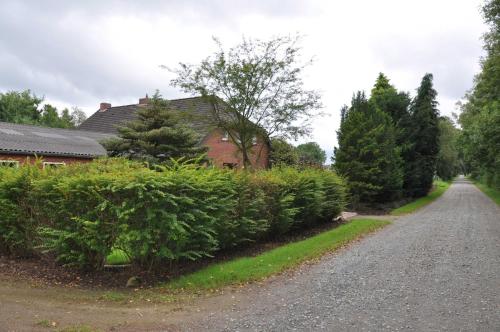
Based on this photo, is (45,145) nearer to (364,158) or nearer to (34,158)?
(34,158)

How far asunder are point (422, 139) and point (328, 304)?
30100mm

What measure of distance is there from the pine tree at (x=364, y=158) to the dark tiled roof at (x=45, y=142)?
1361cm

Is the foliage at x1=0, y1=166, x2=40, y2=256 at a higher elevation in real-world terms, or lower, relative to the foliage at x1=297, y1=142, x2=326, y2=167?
lower

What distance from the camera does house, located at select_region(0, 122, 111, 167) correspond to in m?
22.5

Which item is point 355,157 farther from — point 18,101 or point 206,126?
point 18,101

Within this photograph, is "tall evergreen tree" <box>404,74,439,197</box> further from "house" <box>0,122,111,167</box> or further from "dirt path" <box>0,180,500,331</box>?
"dirt path" <box>0,180,500,331</box>

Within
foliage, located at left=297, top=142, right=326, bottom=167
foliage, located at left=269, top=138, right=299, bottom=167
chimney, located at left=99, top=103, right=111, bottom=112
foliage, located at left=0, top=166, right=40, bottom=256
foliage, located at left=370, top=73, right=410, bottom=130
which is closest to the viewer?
foliage, located at left=0, top=166, right=40, bottom=256

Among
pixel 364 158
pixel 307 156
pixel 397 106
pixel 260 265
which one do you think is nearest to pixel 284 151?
pixel 364 158

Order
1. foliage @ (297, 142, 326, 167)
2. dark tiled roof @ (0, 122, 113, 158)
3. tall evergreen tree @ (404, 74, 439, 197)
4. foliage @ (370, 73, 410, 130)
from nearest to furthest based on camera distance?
1. foliage @ (297, 142, 326, 167)
2. dark tiled roof @ (0, 122, 113, 158)
3. tall evergreen tree @ (404, 74, 439, 197)
4. foliage @ (370, 73, 410, 130)

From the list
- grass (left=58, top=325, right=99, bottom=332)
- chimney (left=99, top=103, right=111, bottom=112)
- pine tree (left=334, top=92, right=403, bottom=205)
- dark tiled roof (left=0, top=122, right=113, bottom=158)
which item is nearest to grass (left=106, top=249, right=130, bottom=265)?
grass (left=58, top=325, right=99, bottom=332)

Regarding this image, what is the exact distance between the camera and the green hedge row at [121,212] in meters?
7.60

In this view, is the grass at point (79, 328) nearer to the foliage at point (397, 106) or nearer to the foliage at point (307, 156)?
the foliage at point (307, 156)

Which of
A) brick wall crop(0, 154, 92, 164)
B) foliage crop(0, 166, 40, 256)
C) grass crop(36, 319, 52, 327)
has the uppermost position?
brick wall crop(0, 154, 92, 164)

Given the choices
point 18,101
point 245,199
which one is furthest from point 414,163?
point 18,101
